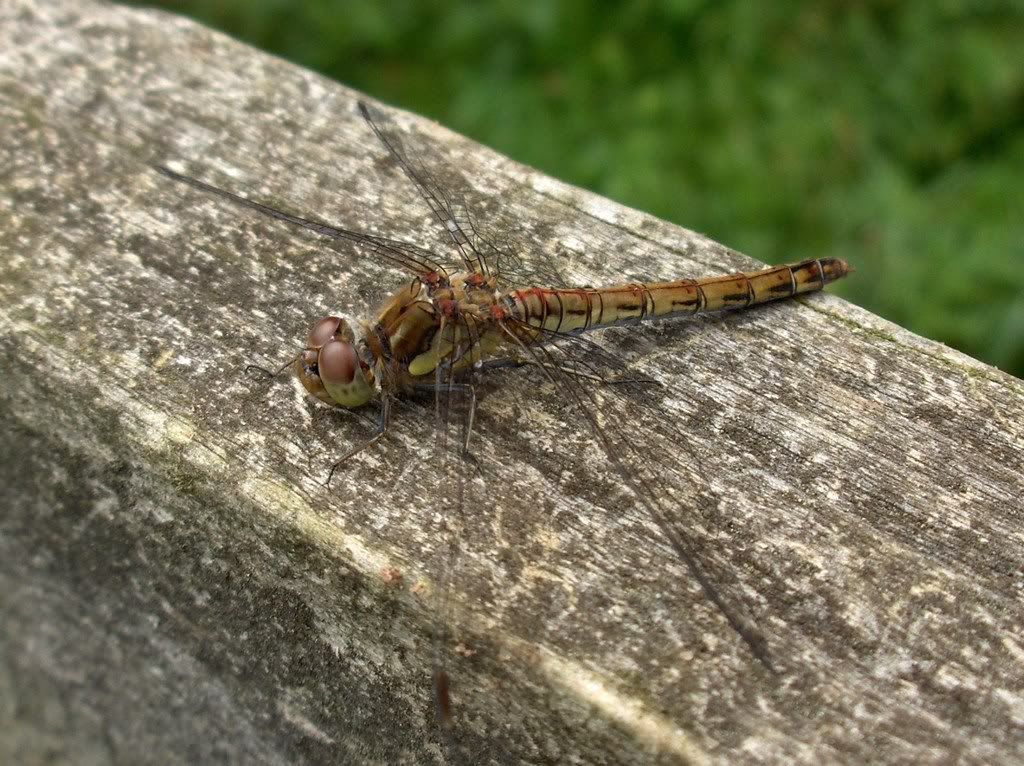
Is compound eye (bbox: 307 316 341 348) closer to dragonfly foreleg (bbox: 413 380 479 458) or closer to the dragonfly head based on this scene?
the dragonfly head

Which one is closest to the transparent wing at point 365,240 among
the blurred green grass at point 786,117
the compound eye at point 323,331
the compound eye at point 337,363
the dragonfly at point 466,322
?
the dragonfly at point 466,322

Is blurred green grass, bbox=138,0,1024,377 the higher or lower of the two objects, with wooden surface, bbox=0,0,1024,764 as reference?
higher

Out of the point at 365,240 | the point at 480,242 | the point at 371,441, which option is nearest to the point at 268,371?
the point at 371,441

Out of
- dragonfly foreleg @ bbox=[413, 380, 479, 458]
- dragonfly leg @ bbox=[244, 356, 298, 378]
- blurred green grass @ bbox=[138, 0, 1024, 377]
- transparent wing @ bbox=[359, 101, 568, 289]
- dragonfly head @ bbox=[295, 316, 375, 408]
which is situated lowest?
dragonfly leg @ bbox=[244, 356, 298, 378]

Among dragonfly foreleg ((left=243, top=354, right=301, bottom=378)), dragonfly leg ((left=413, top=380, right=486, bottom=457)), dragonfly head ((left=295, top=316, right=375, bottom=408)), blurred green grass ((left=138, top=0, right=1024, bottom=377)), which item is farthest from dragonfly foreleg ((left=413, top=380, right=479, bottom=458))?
blurred green grass ((left=138, top=0, right=1024, bottom=377))

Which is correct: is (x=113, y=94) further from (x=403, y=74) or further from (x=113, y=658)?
(x=403, y=74)

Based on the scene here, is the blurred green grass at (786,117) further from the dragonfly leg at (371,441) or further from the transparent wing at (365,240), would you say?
the dragonfly leg at (371,441)

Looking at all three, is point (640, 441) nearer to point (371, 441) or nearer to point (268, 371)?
point (371, 441)

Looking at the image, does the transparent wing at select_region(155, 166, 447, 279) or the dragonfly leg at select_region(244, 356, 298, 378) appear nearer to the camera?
the dragonfly leg at select_region(244, 356, 298, 378)
